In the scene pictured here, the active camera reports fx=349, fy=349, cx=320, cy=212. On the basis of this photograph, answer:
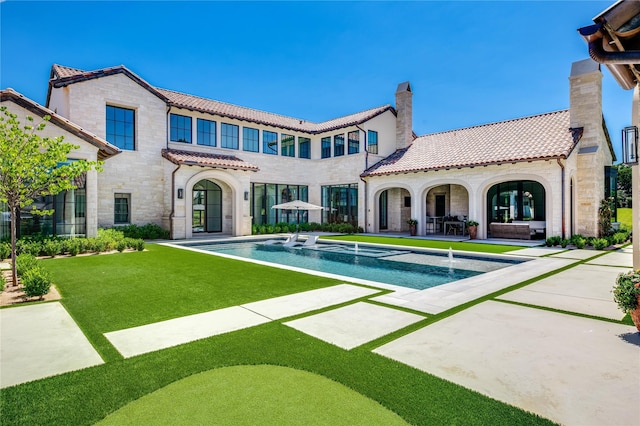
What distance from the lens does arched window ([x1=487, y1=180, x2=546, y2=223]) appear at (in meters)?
21.5

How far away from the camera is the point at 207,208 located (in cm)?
2436

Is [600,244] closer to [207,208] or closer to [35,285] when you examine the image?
[35,285]

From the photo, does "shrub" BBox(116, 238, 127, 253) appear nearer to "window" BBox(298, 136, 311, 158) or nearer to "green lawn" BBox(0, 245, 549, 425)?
"green lawn" BBox(0, 245, 549, 425)

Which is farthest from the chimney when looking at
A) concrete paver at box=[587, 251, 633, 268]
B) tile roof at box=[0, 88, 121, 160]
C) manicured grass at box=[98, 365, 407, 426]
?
manicured grass at box=[98, 365, 407, 426]

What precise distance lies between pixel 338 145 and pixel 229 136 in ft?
27.6

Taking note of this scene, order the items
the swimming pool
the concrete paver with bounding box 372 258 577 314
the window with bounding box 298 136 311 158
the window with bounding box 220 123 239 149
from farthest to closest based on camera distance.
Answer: the window with bounding box 298 136 311 158 < the window with bounding box 220 123 239 149 < the swimming pool < the concrete paver with bounding box 372 258 577 314

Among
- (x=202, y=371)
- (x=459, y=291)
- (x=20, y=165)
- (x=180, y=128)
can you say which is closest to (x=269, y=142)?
(x=180, y=128)

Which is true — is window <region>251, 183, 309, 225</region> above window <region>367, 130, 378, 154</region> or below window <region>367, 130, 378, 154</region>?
below

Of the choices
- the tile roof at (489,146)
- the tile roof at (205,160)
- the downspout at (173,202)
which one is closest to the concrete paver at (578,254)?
the tile roof at (489,146)

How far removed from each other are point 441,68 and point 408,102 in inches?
192

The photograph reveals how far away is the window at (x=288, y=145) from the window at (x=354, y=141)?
4.59m

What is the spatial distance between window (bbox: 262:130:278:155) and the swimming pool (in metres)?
10.6

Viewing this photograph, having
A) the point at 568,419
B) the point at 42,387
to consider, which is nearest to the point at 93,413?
the point at 42,387

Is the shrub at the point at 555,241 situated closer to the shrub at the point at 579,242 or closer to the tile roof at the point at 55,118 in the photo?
the shrub at the point at 579,242
